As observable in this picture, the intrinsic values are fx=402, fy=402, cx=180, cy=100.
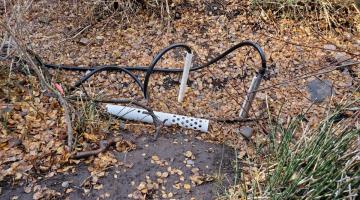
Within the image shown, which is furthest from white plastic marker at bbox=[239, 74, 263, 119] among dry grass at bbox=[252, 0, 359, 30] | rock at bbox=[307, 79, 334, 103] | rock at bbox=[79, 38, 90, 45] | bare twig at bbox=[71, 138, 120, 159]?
rock at bbox=[79, 38, 90, 45]

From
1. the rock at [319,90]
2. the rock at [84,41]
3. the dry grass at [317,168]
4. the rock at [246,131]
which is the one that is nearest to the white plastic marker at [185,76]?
the rock at [246,131]

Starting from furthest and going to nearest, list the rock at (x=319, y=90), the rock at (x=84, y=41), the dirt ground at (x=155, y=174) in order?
the rock at (x=84, y=41), the rock at (x=319, y=90), the dirt ground at (x=155, y=174)

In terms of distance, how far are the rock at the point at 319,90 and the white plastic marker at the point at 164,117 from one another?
3.23ft

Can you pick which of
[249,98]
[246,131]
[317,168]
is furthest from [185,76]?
[317,168]

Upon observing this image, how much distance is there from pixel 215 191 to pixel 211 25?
1.87 metres

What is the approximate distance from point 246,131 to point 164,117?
61 centimetres

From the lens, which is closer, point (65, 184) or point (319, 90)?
point (65, 184)

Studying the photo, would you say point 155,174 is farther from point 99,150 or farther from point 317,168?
point 317,168

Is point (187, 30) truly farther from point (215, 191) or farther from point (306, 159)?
point (306, 159)

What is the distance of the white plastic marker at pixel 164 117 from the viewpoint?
9.55 feet

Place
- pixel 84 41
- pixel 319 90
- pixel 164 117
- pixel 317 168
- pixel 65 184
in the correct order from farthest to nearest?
1. pixel 84 41
2. pixel 319 90
3. pixel 164 117
4. pixel 65 184
5. pixel 317 168

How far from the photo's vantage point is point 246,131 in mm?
2934

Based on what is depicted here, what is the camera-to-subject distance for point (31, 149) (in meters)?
2.56

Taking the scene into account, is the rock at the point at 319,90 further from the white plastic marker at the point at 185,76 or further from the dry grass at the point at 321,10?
the white plastic marker at the point at 185,76
